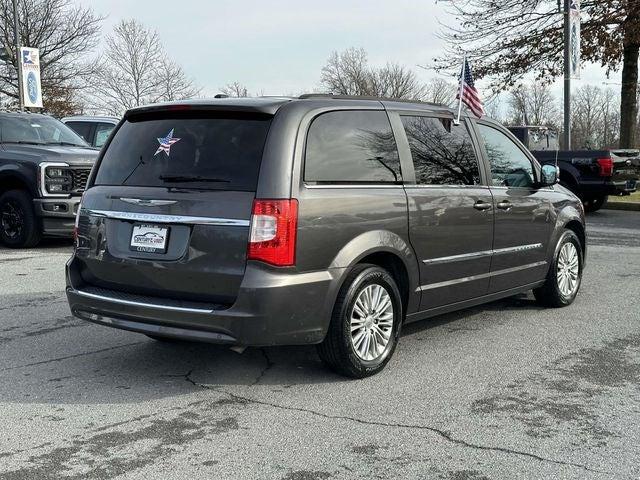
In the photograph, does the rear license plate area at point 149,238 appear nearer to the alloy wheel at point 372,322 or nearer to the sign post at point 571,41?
the alloy wheel at point 372,322

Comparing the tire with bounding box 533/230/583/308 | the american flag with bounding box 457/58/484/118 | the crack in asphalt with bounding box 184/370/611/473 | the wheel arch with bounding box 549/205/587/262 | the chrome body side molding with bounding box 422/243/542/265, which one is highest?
the american flag with bounding box 457/58/484/118

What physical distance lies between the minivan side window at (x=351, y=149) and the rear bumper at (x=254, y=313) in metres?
0.64

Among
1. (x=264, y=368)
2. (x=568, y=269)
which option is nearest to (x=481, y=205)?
(x=568, y=269)

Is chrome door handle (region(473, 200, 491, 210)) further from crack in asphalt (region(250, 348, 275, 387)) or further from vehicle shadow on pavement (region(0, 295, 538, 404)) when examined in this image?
crack in asphalt (region(250, 348, 275, 387))

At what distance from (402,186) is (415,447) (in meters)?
1.92

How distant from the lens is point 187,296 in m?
4.22

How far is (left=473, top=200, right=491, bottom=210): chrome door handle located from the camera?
215 inches

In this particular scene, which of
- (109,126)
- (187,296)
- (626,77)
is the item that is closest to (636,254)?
(187,296)

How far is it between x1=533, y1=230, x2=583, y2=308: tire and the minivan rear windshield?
3.49 metres

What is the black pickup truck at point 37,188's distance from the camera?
10312 millimetres

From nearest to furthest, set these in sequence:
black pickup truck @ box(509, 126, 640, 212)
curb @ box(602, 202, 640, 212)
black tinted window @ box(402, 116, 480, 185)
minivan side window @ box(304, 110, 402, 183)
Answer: minivan side window @ box(304, 110, 402, 183), black tinted window @ box(402, 116, 480, 185), black pickup truck @ box(509, 126, 640, 212), curb @ box(602, 202, 640, 212)

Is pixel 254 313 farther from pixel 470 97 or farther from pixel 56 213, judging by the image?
pixel 56 213

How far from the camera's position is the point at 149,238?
4324mm

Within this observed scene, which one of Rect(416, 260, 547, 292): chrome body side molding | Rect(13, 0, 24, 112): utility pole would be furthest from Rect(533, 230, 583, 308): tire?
Rect(13, 0, 24, 112): utility pole
